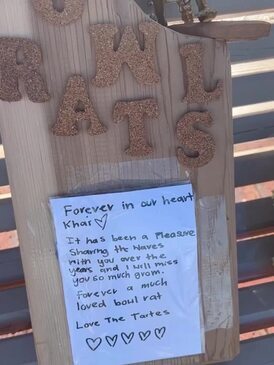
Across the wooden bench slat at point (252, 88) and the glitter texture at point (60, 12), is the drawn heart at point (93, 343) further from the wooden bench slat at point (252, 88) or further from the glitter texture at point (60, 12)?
the wooden bench slat at point (252, 88)

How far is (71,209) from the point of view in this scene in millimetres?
1164

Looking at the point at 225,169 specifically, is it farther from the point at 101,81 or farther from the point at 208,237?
the point at 101,81

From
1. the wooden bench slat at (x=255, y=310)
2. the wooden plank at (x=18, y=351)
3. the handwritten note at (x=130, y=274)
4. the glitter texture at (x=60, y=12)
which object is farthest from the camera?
the wooden bench slat at (x=255, y=310)

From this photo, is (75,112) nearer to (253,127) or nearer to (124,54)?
(124,54)

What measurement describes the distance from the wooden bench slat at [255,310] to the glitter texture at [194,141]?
2.45 ft

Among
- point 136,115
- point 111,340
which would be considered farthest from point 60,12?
point 111,340

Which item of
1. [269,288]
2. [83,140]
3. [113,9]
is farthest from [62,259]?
[269,288]

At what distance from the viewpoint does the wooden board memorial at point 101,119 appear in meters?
1.05

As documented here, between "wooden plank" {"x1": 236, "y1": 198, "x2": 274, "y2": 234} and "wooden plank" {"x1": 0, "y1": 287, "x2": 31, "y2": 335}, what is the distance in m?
0.71

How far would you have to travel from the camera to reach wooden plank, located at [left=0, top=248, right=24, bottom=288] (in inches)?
65.7

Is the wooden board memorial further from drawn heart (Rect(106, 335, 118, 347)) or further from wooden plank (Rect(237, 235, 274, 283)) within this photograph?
wooden plank (Rect(237, 235, 274, 283))

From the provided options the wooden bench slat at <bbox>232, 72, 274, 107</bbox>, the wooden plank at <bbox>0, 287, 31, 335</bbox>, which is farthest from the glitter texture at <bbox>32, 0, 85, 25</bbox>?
the wooden plank at <bbox>0, 287, 31, 335</bbox>

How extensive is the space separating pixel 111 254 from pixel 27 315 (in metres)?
0.61

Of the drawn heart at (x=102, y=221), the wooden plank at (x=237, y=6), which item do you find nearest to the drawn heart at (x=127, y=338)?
the drawn heart at (x=102, y=221)
